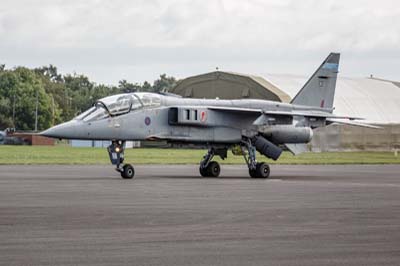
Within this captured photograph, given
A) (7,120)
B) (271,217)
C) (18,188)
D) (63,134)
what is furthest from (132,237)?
(7,120)

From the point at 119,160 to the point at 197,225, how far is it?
53.9 feet

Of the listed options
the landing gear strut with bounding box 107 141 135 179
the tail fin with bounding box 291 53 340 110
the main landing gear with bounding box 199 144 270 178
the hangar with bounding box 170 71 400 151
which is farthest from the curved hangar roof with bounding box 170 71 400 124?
the landing gear strut with bounding box 107 141 135 179

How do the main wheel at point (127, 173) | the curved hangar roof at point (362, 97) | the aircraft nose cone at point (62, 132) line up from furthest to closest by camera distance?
the curved hangar roof at point (362, 97), the main wheel at point (127, 173), the aircraft nose cone at point (62, 132)

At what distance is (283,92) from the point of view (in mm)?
90438

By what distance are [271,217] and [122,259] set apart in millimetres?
6046

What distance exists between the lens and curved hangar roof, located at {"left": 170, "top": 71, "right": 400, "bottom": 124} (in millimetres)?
90875

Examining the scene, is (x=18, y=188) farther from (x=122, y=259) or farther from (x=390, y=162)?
(x=390, y=162)

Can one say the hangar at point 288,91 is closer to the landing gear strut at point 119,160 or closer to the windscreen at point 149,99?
the windscreen at point 149,99

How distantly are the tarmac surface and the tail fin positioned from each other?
11.5 meters

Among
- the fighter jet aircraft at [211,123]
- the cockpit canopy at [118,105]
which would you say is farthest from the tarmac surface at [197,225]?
the cockpit canopy at [118,105]

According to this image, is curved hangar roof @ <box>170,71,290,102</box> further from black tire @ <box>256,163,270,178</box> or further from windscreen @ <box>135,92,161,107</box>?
windscreen @ <box>135,92,161,107</box>

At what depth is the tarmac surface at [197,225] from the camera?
40.4 ft

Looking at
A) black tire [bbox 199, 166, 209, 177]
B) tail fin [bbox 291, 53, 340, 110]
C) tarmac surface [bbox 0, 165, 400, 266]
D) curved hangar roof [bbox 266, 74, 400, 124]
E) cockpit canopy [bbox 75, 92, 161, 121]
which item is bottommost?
tarmac surface [bbox 0, 165, 400, 266]

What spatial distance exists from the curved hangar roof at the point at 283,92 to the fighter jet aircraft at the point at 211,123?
5029 centimetres
